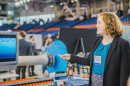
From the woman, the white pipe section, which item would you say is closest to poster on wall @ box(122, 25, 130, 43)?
the woman

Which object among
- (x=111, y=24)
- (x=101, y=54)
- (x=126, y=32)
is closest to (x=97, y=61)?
(x=101, y=54)

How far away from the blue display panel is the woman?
21.1 inches

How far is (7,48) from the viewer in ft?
5.14

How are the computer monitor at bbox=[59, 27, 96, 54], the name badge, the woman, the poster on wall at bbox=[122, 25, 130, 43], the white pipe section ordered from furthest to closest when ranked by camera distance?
the computer monitor at bbox=[59, 27, 96, 54], the poster on wall at bbox=[122, 25, 130, 43], the white pipe section, the name badge, the woman

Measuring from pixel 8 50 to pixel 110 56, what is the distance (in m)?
0.97

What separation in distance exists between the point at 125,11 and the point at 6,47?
40.0 ft

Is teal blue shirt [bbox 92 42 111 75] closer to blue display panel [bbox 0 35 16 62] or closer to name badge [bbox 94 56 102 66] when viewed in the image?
name badge [bbox 94 56 102 66]

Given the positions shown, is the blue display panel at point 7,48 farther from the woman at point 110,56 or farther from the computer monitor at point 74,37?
the computer monitor at point 74,37

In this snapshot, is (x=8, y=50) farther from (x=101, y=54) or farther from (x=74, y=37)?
(x=74, y=37)

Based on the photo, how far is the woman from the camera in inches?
55.4

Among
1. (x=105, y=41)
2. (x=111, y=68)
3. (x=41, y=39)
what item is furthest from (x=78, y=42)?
(x=41, y=39)

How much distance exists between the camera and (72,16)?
1664 cm

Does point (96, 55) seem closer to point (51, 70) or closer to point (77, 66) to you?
point (51, 70)

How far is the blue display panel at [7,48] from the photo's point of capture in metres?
1.54
